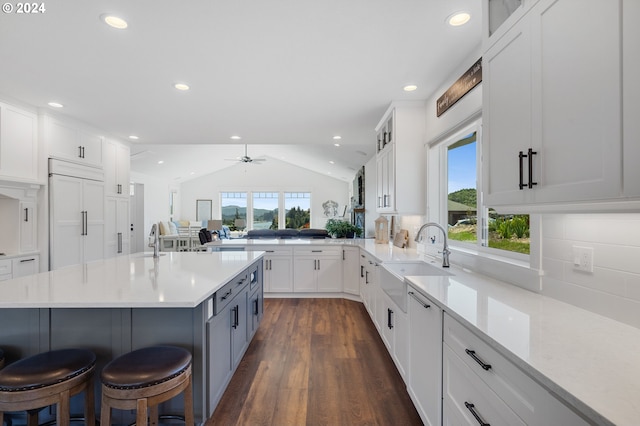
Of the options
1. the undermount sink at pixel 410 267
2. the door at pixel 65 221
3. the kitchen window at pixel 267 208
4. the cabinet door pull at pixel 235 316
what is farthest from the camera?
the kitchen window at pixel 267 208

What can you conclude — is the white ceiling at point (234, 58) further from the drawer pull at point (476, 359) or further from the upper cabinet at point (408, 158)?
the drawer pull at point (476, 359)

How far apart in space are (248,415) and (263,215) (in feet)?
36.6

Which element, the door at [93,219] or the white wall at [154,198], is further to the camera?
the white wall at [154,198]

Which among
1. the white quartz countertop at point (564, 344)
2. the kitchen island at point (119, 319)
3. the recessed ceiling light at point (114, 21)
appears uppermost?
the recessed ceiling light at point (114, 21)

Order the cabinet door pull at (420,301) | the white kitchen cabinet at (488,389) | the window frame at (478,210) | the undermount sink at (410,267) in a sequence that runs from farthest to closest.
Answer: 1. the undermount sink at (410,267)
2. the window frame at (478,210)
3. the cabinet door pull at (420,301)
4. the white kitchen cabinet at (488,389)

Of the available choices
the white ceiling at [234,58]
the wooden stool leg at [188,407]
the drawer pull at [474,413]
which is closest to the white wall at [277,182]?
the white ceiling at [234,58]

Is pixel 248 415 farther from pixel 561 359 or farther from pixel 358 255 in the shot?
pixel 358 255

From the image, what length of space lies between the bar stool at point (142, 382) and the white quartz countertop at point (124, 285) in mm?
267

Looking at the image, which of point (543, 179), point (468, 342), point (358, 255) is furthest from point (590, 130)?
point (358, 255)

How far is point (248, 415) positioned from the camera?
198cm

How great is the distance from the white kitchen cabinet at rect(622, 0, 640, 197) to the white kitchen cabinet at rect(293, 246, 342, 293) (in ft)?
13.2

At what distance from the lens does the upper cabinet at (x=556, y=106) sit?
2.93 feet

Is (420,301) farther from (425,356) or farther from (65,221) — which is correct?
(65,221)

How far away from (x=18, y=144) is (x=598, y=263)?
16.6 ft
